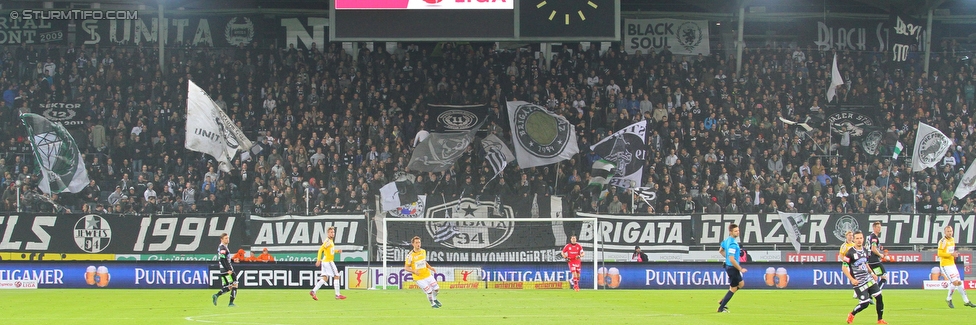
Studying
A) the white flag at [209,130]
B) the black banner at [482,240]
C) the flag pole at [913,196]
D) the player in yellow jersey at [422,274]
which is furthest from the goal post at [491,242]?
the flag pole at [913,196]

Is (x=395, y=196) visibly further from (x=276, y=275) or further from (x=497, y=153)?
(x=276, y=275)

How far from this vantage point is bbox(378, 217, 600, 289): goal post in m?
32.1

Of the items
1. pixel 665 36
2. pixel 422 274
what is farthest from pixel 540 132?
pixel 422 274

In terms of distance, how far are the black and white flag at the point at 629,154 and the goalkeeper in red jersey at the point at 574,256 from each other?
16.1 ft

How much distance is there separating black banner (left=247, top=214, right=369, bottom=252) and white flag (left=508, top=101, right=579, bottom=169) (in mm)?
6623

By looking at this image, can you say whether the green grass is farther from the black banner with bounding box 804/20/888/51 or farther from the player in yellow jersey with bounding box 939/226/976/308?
the black banner with bounding box 804/20/888/51

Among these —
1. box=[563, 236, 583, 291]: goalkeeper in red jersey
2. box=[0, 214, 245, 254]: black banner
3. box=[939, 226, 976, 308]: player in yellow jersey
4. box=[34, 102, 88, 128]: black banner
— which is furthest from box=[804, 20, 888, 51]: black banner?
box=[34, 102, 88, 128]: black banner

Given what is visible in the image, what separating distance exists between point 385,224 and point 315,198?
4.00 metres

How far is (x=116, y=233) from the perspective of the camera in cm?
3162

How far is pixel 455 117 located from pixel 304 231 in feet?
27.0

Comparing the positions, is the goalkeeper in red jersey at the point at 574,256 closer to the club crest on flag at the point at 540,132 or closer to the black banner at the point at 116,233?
the club crest on flag at the point at 540,132

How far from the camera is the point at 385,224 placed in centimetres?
3116

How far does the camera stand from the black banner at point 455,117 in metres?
37.5

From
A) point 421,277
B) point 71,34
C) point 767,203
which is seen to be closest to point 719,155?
point 767,203
